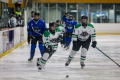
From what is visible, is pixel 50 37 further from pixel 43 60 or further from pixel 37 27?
pixel 37 27

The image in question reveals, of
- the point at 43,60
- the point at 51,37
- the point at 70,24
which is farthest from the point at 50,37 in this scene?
the point at 70,24

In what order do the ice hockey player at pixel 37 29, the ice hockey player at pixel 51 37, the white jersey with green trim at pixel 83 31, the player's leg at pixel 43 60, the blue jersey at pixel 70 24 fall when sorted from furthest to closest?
the blue jersey at pixel 70 24
the ice hockey player at pixel 37 29
the white jersey with green trim at pixel 83 31
the player's leg at pixel 43 60
the ice hockey player at pixel 51 37

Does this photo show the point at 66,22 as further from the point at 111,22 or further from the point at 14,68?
the point at 111,22

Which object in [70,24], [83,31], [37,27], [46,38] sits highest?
[70,24]

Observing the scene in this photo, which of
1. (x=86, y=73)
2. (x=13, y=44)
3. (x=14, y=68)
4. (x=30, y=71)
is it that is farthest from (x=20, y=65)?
(x=13, y=44)

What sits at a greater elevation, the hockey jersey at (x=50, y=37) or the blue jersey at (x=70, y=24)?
the blue jersey at (x=70, y=24)

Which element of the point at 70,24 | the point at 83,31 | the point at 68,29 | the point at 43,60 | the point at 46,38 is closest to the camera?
the point at 46,38

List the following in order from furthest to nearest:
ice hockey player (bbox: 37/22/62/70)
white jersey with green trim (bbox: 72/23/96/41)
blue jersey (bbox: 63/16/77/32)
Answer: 1. blue jersey (bbox: 63/16/77/32)
2. white jersey with green trim (bbox: 72/23/96/41)
3. ice hockey player (bbox: 37/22/62/70)

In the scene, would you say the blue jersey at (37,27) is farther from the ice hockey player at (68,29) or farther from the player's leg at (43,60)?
the ice hockey player at (68,29)

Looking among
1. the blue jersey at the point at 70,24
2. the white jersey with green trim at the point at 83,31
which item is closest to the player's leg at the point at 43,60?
the white jersey with green trim at the point at 83,31

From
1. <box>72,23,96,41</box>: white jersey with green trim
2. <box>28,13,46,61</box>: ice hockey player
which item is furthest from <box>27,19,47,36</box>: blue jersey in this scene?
<box>72,23,96,41</box>: white jersey with green trim

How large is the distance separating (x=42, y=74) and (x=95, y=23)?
18367 millimetres

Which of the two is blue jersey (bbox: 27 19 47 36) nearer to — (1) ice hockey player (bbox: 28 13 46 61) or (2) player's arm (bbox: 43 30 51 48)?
(1) ice hockey player (bbox: 28 13 46 61)

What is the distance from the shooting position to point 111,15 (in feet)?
81.9
